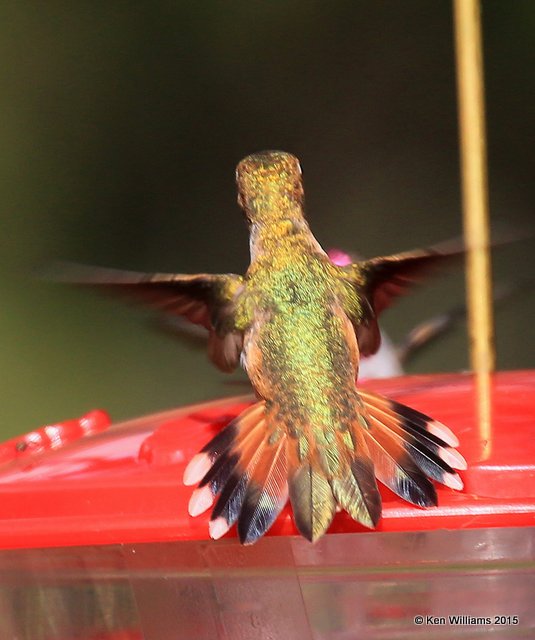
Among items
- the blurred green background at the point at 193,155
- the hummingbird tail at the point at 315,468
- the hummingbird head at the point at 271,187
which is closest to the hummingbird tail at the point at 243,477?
the hummingbird tail at the point at 315,468

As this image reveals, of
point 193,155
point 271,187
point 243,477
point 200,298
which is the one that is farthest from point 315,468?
point 193,155

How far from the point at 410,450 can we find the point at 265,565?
0.24 meters

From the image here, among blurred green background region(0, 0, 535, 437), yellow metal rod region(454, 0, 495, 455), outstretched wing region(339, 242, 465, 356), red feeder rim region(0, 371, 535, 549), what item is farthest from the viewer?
blurred green background region(0, 0, 535, 437)

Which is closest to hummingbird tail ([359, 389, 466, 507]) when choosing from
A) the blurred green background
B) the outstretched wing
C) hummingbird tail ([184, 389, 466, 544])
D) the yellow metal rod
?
hummingbird tail ([184, 389, 466, 544])

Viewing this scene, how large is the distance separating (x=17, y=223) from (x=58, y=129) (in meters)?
0.42

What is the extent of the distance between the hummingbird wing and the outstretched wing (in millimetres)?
191

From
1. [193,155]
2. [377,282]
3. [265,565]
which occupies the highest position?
[193,155]

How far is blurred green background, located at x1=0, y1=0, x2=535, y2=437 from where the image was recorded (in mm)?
4449

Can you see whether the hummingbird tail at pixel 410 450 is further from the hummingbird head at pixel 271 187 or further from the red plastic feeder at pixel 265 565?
the hummingbird head at pixel 271 187

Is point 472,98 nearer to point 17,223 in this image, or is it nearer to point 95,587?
point 95,587

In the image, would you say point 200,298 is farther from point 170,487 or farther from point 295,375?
point 170,487

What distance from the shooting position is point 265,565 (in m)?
1.35

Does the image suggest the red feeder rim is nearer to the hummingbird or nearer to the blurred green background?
the hummingbird

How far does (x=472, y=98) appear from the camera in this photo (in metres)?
1.58
